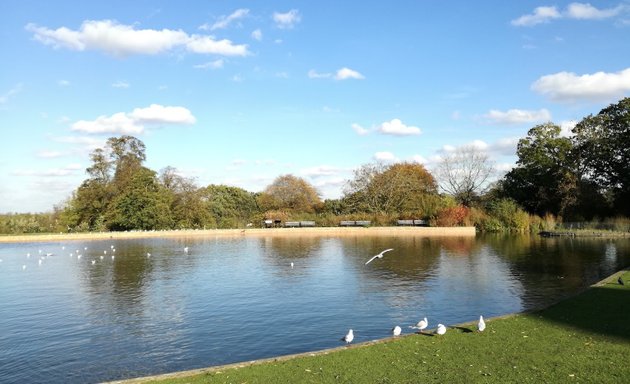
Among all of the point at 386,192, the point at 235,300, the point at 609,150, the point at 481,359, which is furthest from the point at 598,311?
the point at 386,192

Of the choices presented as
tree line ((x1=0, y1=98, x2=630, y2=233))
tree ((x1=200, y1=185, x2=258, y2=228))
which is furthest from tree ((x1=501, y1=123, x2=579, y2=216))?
tree ((x1=200, y1=185, x2=258, y2=228))

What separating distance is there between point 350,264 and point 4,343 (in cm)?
1828

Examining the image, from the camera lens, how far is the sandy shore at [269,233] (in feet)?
172

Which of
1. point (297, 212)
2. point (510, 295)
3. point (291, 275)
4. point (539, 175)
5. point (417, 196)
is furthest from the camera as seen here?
point (297, 212)

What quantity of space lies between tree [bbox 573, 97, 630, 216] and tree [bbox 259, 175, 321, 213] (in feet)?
123

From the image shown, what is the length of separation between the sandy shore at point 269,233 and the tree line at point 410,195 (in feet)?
10.3

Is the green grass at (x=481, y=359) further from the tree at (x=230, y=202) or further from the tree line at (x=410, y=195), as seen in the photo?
the tree at (x=230, y=202)

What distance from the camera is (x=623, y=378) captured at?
783 cm

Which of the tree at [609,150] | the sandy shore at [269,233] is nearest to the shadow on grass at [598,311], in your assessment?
the sandy shore at [269,233]

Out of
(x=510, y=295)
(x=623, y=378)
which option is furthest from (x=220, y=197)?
(x=623, y=378)

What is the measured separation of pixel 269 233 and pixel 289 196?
774 inches

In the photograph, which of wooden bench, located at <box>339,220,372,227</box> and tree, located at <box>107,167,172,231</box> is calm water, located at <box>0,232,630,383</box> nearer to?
tree, located at <box>107,167,172,231</box>

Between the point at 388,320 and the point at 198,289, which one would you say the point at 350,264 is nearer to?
the point at 198,289

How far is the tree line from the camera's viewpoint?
5331 cm
